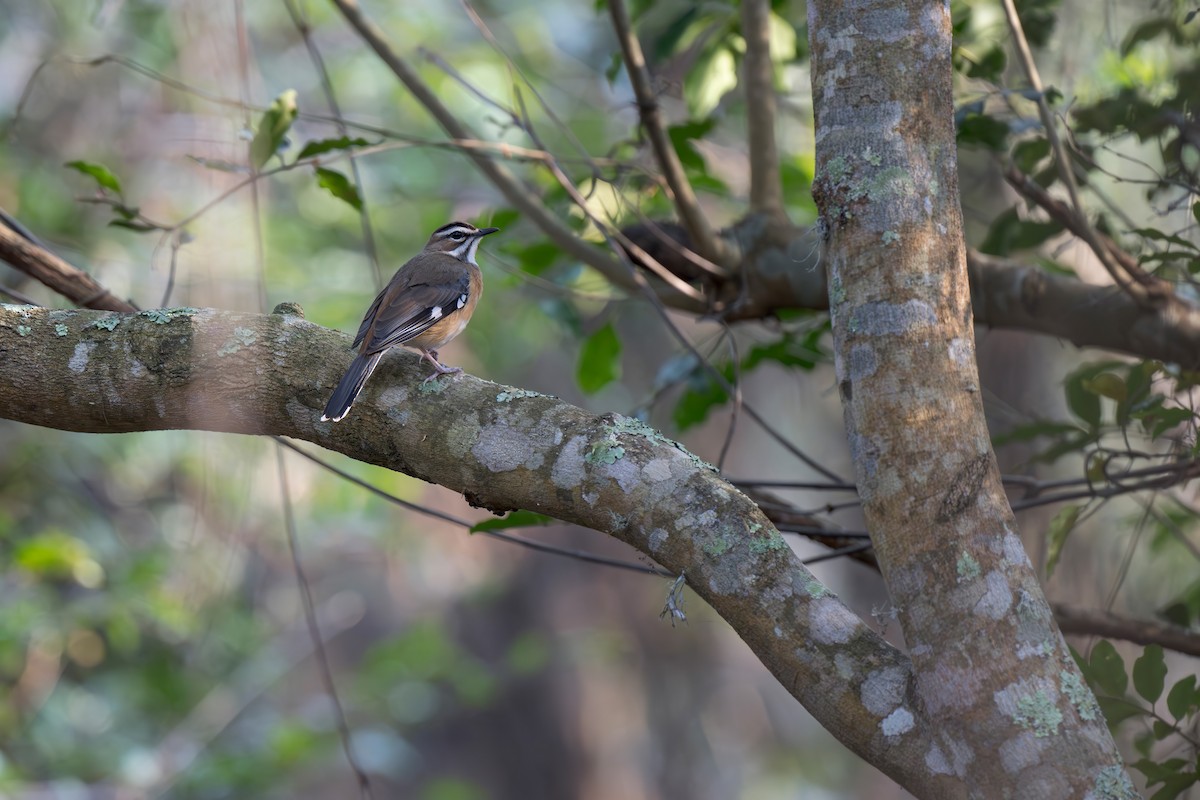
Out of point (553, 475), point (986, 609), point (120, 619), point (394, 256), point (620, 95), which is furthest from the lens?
point (394, 256)

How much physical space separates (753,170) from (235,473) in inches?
133

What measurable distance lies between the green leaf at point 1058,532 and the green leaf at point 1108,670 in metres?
0.48

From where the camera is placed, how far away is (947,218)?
93.0 inches

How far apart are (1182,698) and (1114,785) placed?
49.8 inches

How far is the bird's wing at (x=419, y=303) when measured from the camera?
11.6ft

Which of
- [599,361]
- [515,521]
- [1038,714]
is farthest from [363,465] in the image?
[1038,714]

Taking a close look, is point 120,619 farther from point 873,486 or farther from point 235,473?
point 873,486

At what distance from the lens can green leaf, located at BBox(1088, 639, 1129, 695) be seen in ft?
10.00

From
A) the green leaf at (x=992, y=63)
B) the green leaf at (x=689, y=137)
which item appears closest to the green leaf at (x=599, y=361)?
the green leaf at (x=689, y=137)

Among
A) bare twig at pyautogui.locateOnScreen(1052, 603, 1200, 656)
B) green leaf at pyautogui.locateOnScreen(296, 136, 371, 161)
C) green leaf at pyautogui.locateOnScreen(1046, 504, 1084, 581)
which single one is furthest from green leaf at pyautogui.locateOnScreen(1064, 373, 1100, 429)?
green leaf at pyautogui.locateOnScreen(296, 136, 371, 161)

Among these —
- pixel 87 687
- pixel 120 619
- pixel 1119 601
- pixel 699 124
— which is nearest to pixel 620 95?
pixel 699 124

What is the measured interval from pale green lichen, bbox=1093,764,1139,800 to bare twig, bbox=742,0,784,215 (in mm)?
3052

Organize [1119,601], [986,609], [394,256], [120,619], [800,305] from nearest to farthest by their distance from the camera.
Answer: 1. [986,609]
2. [800,305]
3. [120,619]
4. [1119,601]
5. [394,256]

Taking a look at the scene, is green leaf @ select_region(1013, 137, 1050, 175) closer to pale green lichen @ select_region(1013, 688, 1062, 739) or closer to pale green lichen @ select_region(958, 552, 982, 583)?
pale green lichen @ select_region(958, 552, 982, 583)
